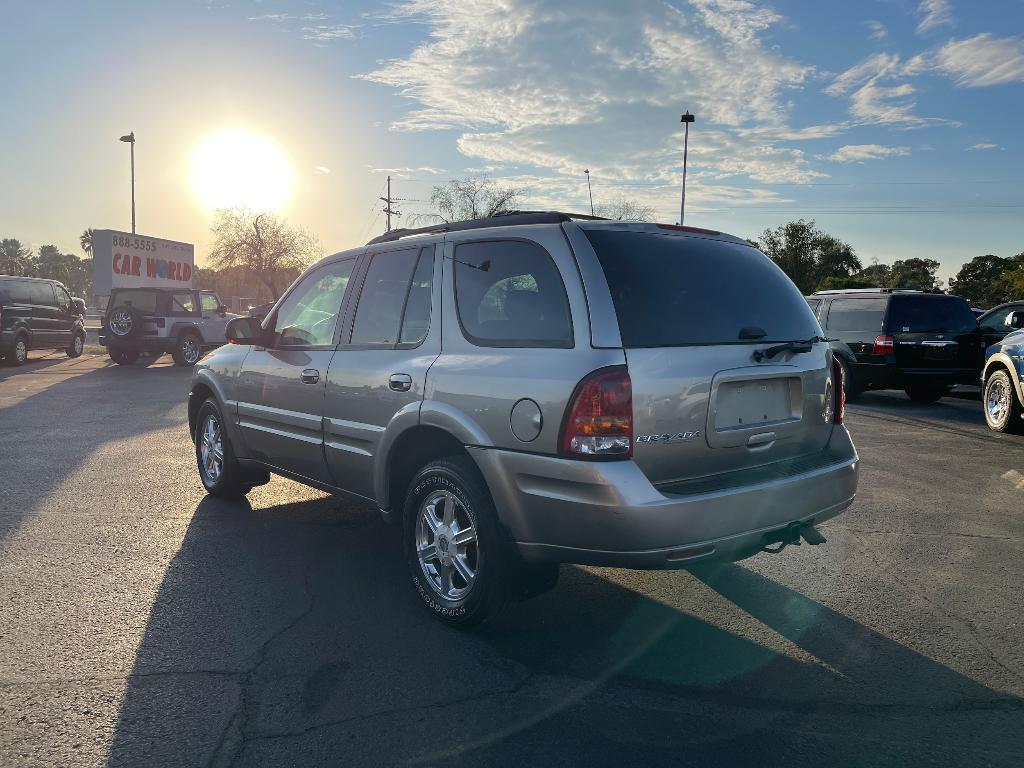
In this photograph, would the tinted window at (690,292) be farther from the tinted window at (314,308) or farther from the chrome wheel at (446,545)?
the tinted window at (314,308)

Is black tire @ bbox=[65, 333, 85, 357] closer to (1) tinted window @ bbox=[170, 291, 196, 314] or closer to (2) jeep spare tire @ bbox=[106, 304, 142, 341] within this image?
(2) jeep spare tire @ bbox=[106, 304, 142, 341]

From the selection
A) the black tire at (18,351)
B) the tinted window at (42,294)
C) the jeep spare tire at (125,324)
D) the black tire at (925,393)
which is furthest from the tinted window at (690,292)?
the tinted window at (42,294)

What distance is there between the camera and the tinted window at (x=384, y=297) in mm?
4375

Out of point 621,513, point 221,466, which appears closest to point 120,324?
point 221,466

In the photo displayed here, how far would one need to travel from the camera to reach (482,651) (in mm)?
3568

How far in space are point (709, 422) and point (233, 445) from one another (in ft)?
12.6

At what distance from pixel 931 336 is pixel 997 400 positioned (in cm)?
196

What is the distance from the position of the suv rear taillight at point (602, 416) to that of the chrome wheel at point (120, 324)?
1797 centimetres

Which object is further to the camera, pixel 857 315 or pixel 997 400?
pixel 857 315

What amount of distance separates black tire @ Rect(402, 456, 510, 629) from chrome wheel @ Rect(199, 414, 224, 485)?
2.66 m

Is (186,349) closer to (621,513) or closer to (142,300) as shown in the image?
(142,300)

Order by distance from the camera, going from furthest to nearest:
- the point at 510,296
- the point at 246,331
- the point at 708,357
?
1. the point at 246,331
2. the point at 510,296
3. the point at 708,357

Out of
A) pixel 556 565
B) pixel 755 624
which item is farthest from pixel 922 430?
pixel 556 565

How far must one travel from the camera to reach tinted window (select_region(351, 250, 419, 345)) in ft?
14.4
